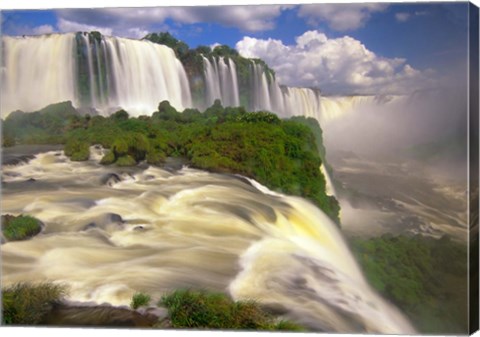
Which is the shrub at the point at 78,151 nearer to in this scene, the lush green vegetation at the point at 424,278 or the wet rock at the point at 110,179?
the wet rock at the point at 110,179

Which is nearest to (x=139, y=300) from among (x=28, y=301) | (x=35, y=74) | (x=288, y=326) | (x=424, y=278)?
(x=28, y=301)

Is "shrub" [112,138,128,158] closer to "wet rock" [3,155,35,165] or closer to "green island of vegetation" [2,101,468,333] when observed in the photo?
"green island of vegetation" [2,101,468,333]

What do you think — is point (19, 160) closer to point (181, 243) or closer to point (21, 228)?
point (21, 228)

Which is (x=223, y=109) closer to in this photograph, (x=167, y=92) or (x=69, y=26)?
(x=167, y=92)

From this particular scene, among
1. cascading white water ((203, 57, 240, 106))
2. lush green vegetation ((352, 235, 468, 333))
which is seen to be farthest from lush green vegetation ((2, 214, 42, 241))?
lush green vegetation ((352, 235, 468, 333))

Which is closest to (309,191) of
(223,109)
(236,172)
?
(236,172)

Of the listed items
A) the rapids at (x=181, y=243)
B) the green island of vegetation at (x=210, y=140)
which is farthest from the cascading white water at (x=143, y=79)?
the rapids at (x=181, y=243)

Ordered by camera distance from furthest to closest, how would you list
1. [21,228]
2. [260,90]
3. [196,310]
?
[260,90]
[21,228]
[196,310]
